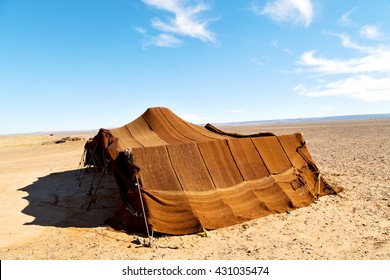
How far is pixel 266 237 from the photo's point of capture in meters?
7.99

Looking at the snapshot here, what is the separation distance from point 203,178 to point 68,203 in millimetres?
5733

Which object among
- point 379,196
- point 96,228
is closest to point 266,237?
point 96,228

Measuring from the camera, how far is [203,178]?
372 inches

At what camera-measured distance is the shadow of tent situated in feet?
31.8

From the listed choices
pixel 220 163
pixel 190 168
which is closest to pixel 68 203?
pixel 190 168

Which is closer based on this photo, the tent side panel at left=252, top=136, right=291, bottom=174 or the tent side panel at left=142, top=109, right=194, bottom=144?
the tent side panel at left=252, top=136, right=291, bottom=174

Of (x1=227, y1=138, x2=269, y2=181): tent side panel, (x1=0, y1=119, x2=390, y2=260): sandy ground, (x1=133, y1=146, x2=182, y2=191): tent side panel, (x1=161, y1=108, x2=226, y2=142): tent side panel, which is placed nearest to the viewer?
(x1=0, y1=119, x2=390, y2=260): sandy ground

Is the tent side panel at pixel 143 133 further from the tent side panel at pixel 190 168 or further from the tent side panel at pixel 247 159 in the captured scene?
the tent side panel at pixel 247 159

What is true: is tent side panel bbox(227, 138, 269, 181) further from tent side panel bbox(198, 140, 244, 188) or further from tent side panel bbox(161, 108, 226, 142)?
tent side panel bbox(161, 108, 226, 142)

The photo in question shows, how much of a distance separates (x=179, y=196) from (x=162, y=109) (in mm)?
5944

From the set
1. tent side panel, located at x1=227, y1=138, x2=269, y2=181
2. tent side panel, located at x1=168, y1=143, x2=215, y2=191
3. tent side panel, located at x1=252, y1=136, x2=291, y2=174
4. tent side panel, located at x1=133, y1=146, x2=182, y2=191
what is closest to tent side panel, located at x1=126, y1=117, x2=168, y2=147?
tent side panel, located at x1=168, y1=143, x2=215, y2=191

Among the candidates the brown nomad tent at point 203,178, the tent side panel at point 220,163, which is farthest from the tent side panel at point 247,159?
the tent side panel at point 220,163

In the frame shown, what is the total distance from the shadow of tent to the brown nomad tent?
1.56 meters

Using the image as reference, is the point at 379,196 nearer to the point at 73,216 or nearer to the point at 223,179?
the point at 223,179
